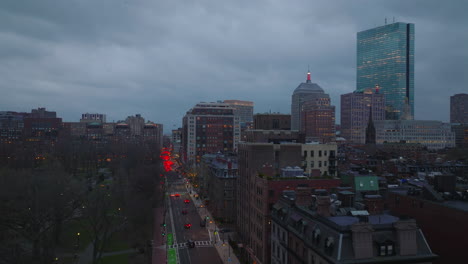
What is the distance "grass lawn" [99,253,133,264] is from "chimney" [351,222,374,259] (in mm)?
39255

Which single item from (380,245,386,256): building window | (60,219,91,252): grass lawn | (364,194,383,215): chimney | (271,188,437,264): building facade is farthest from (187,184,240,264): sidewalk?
(380,245,386,256): building window

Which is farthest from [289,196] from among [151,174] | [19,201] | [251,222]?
[151,174]

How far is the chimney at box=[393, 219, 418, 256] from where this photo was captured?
2980 centimetres

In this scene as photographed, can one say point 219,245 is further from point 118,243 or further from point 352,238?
point 352,238

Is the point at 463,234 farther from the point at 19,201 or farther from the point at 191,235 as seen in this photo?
the point at 19,201

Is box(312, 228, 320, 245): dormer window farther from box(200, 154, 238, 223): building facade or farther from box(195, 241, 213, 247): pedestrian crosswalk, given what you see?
box(200, 154, 238, 223): building facade

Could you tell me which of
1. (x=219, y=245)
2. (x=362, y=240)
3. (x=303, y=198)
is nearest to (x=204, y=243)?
(x=219, y=245)

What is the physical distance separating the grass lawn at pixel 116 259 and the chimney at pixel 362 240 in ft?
129

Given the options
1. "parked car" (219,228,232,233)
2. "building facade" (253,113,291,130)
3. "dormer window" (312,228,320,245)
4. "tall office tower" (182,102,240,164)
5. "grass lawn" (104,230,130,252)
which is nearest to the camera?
"dormer window" (312,228,320,245)

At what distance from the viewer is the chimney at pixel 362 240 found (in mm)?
28578

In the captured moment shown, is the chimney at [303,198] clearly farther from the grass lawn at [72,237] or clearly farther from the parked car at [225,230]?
the grass lawn at [72,237]

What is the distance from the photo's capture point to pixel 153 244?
2576 inches

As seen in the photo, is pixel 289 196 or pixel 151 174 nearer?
pixel 289 196

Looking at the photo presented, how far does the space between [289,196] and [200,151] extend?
140m
